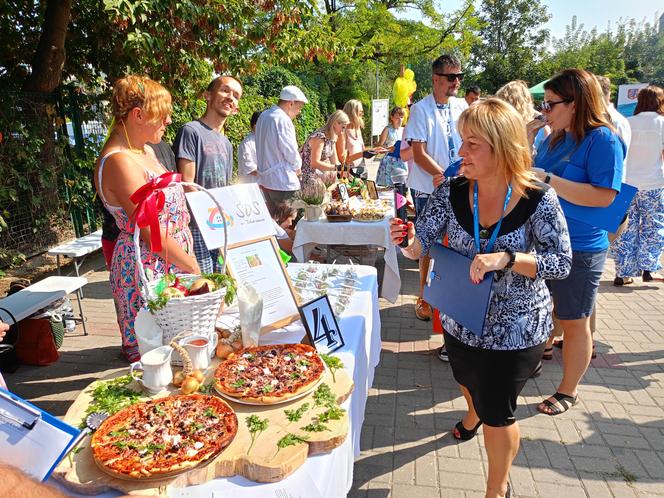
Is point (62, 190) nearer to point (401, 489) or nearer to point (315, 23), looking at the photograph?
point (315, 23)

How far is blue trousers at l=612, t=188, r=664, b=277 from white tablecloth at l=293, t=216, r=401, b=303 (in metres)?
2.82

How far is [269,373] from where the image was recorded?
5.02 feet

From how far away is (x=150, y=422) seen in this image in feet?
4.22

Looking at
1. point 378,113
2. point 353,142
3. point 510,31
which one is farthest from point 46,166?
point 510,31

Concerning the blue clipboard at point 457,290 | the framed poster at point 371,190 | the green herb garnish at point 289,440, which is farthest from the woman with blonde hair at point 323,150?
the green herb garnish at point 289,440

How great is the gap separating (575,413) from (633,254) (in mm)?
3169

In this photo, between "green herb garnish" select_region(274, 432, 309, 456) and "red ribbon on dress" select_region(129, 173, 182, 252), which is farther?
"red ribbon on dress" select_region(129, 173, 182, 252)

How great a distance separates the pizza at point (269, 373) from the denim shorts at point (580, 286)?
71.1 inches

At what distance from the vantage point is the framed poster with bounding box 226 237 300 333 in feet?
6.32

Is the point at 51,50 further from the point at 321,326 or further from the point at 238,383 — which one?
the point at 238,383

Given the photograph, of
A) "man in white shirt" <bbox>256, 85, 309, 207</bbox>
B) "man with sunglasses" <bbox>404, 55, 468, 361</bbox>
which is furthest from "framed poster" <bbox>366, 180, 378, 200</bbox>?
"man with sunglasses" <bbox>404, 55, 468, 361</bbox>

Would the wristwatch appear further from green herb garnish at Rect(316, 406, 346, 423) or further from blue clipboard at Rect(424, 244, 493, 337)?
green herb garnish at Rect(316, 406, 346, 423)

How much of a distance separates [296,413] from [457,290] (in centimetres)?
90

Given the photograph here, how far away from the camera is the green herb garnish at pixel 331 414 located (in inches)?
51.9
